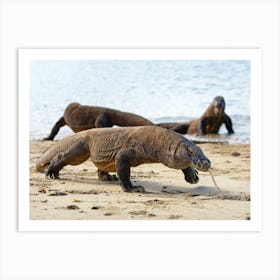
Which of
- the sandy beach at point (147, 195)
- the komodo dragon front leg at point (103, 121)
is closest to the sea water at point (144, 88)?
the komodo dragon front leg at point (103, 121)

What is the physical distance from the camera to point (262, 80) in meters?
7.54

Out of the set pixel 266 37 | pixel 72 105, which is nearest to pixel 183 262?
pixel 266 37

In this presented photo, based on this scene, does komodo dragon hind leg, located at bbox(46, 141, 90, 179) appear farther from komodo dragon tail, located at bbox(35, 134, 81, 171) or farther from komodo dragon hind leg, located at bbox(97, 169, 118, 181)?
komodo dragon hind leg, located at bbox(97, 169, 118, 181)

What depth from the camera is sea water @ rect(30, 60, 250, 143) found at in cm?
775

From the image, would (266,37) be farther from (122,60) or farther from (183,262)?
(183,262)

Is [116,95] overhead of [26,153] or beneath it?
overhead

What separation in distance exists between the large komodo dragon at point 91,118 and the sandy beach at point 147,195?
1.13 meters

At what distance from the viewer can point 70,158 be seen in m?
7.88

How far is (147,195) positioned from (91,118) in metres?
2.65

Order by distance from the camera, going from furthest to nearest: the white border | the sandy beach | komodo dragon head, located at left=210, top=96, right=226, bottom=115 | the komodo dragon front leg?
the komodo dragon front leg < komodo dragon head, located at left=210, top=96, right=226, bottom=115 < the white border < the sandy beach

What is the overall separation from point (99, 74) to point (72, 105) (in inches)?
52.2

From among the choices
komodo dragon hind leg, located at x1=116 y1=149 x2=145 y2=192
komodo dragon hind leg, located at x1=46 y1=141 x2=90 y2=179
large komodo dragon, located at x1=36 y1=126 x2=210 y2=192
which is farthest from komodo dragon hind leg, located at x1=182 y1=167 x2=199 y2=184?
komodo dragon hind leg, located at x1=46 y1=141 x2=90 y2=179

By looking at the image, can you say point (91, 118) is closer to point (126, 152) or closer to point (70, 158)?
point (70, 158)

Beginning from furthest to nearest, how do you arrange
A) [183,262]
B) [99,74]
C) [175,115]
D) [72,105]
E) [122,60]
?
1. [72,105]
2. [175,115]
3. [99,74]
4. [122,60]
5. [183,262]
